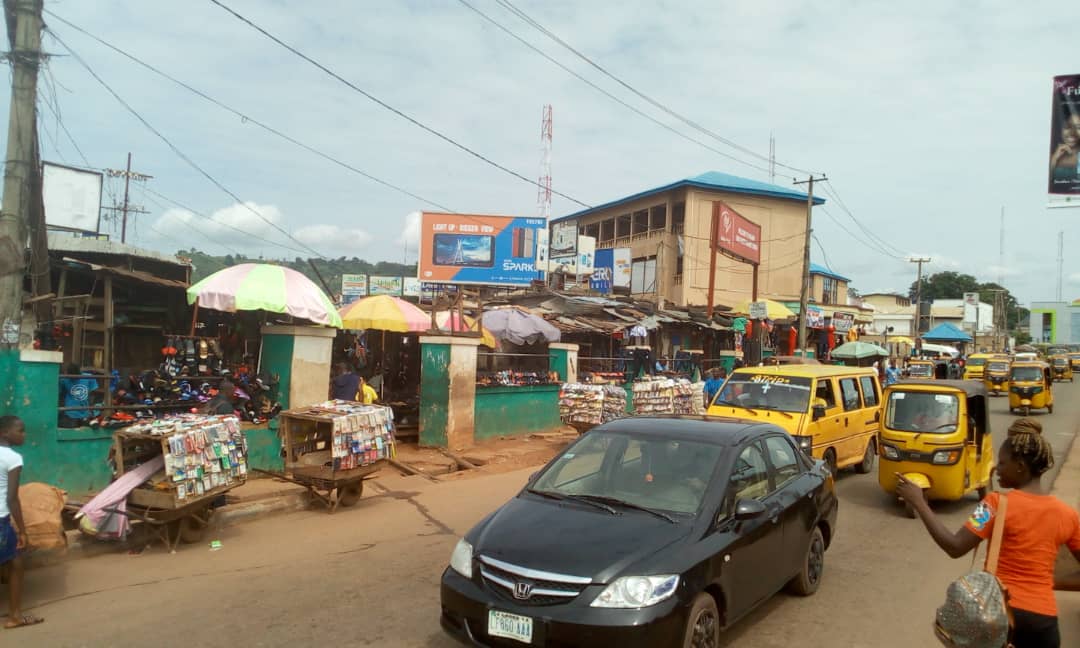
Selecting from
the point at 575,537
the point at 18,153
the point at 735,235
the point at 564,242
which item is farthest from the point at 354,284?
the point at 575,537

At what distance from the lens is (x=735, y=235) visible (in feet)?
95.1

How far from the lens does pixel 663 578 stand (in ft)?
12.5

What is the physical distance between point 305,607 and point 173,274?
38.9ft

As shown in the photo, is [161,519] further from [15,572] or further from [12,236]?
[12,236]

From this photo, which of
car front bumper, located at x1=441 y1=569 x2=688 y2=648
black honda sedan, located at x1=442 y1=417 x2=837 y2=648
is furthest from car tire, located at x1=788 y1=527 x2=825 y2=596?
car front bumper, located at x1=441 y1=569 x2=688 y2=648

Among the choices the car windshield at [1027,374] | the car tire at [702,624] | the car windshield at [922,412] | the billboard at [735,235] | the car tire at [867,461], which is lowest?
the car tire at [867,461]

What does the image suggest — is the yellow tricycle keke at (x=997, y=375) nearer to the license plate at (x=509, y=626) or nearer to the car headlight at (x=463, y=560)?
the car headlight at (x=463, y=560)

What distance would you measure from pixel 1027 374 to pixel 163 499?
85.9 feet

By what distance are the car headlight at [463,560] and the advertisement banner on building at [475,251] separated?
22.0 metres

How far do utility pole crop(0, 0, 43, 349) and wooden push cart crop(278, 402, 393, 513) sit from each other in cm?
335

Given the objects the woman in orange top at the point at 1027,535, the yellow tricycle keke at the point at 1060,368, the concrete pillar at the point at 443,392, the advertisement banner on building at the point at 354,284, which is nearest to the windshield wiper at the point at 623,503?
the woman in orange top at the point at 1027,535

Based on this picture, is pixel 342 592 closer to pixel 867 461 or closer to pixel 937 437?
pixel 937 437

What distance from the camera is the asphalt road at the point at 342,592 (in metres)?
4.89

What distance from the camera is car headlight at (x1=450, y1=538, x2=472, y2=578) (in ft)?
13.6
